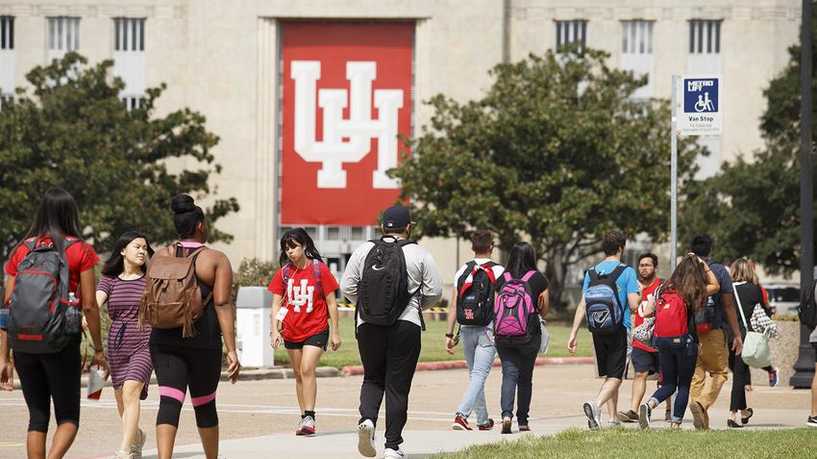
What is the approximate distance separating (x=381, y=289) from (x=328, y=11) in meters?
66.7

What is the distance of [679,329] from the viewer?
48.7ft

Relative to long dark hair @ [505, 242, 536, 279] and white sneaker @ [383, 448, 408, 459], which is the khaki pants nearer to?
long dark hair @ [505, 242, 536, 279]

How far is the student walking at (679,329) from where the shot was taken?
14874 millimetres

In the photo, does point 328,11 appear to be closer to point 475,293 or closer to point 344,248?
point 344,248

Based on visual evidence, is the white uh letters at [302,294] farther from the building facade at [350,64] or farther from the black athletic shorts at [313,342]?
the building facade at [350,64]

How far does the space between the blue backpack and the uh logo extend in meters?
61.6

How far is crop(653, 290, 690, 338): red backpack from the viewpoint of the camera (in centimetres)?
1484

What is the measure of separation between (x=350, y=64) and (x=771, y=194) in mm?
26898

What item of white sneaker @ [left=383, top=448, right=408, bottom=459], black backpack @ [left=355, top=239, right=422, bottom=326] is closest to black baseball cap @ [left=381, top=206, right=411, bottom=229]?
black backpack @ [left=355, top=239, right=422, bottom=326]

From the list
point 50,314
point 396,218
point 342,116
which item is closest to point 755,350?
point 396,218

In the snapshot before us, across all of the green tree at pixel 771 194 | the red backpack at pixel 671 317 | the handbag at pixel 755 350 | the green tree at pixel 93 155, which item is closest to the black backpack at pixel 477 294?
the red backpack at pixel 671 317

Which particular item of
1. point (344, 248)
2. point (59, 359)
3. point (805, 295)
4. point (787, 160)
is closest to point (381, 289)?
point (59, 359)

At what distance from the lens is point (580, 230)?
6019 centimetres

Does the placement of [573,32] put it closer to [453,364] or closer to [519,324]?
[453,364]
